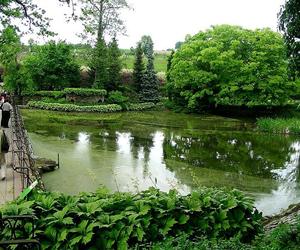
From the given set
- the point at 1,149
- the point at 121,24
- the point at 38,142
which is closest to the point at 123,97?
the point at 121,24

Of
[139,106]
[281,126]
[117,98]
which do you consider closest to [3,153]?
[281,126]

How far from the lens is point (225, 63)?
30.2 metres

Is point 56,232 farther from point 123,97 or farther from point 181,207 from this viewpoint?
point 123,97

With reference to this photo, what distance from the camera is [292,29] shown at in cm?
731

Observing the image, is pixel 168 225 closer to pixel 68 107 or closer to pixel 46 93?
pixel 68 107

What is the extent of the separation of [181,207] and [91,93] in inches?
1187

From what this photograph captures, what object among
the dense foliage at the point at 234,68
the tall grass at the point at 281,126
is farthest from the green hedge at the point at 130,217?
the dense foliage at the point at 234,68

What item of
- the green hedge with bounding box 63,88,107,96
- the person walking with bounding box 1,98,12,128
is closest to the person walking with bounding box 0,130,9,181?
the person walking with bounding box 1,98,12,128

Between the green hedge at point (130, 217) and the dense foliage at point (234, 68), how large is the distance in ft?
82.2

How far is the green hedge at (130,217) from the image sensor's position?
4803 mm

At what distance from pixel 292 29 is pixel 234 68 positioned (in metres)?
23.6

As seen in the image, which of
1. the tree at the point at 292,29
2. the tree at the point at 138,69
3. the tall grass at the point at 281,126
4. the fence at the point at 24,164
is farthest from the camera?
the tree at the point at 138,69

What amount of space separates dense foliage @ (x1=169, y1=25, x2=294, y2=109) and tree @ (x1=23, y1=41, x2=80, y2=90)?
1004cm

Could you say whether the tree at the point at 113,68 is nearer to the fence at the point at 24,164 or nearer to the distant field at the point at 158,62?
the distant field at the point at 158,62
